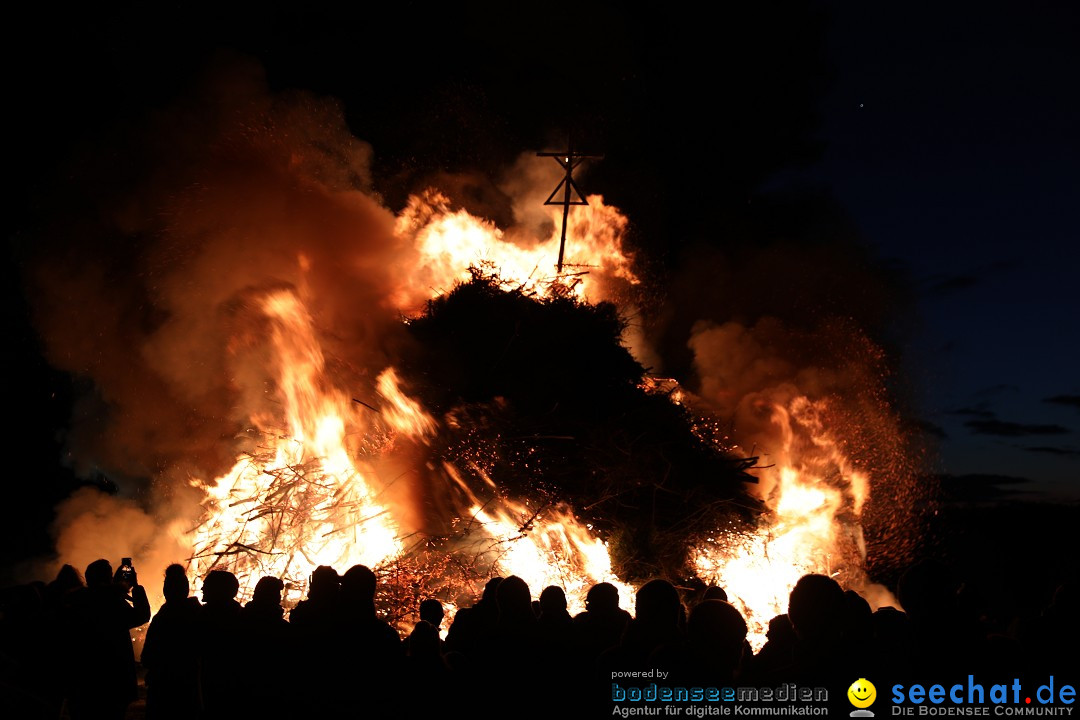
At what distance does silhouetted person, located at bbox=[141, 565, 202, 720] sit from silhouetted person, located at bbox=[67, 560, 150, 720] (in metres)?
0.54

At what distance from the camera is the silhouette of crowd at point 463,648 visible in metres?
3.16

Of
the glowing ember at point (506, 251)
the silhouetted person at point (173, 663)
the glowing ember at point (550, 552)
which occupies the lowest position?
the silhouetted person at point (173, 663)

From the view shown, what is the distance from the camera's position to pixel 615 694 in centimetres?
329

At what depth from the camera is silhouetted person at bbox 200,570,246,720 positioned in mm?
4117

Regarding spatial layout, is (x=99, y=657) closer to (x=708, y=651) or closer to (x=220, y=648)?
(x=220, y=648)

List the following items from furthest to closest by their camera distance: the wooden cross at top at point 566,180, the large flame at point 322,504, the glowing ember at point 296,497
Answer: the wooden cross at top at point 566,180, the glowing ember at point 296,497, the large flame at point 322,504

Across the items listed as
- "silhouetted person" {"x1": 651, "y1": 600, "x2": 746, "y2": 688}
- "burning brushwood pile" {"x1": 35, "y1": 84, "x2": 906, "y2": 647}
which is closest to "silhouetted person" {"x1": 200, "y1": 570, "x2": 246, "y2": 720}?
"silhouetted person" {"x1": 651, "y1": 600, "x2": 746, "y2": 688}

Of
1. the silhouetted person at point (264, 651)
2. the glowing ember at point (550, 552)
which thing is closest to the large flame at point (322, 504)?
the glowing ember at point (550, 552)

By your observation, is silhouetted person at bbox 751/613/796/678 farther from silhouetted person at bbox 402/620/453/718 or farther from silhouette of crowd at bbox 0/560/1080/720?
silhouetted person at bbox 402/620/453/718

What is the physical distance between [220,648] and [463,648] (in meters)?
1.43

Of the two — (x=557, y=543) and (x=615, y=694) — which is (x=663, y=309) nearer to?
(x=557, y=543)

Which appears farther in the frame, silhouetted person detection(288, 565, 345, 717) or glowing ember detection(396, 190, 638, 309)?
glowing ember detection(396, 190, 638, 309)

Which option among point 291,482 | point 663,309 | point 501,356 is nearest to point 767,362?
point 663,309

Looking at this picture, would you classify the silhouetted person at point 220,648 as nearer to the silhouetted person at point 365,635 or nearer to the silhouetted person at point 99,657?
the silhouetted person at point 365,635
